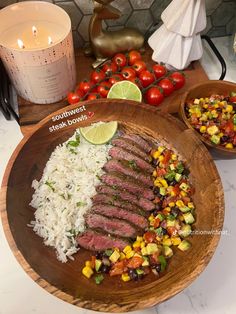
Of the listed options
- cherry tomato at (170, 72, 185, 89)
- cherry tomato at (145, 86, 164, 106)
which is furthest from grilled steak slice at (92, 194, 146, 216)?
cherry tomato at (170, 72, 185, 89)

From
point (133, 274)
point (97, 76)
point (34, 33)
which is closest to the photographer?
point (133, 274)

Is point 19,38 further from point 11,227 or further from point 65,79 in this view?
point 11,227

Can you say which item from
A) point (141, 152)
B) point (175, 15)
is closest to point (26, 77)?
point (141, 152)

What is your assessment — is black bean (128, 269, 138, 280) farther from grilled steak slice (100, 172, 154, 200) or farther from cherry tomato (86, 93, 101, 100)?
cherry tomato (86, 93, 101, 100)

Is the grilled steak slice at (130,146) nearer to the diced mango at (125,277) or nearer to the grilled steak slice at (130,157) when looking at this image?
the grilled steak slice at (130,157)

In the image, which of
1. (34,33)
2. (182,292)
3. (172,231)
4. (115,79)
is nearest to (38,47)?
(34,33)

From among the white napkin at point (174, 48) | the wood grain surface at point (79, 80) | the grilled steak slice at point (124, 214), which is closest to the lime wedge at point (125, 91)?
the wood grain surface at point (79, 80)

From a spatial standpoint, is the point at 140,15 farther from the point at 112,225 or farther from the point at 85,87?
the point at 112,225
